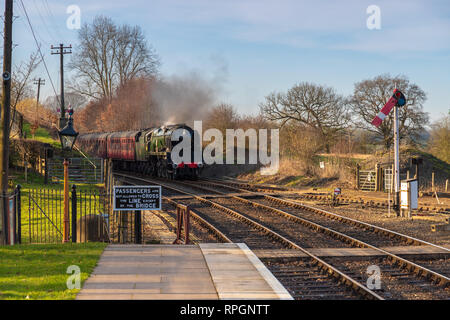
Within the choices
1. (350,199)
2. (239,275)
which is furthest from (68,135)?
(350,199)

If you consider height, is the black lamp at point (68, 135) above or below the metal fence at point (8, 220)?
above

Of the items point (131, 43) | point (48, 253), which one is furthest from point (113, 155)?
point (48, 253)

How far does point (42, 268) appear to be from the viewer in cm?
889

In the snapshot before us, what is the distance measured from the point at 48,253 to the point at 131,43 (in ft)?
175

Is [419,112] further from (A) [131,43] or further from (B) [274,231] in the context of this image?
(A) [131,43]

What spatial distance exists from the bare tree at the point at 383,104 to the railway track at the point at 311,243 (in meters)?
19.7

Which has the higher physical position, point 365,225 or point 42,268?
point 42,268

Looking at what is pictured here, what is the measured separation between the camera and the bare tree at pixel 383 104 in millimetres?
39647

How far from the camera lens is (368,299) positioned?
788 centimetres

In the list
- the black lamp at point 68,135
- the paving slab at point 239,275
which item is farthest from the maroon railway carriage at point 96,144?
the paving slab at point 239,275

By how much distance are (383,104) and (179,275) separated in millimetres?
35238

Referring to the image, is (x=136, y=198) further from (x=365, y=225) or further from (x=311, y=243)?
(x=365, y=225)

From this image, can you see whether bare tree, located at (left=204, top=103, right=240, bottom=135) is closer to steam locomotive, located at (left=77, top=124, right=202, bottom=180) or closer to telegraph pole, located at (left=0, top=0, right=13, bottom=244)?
steam locomotive, located at (left=77, top=124, right=202, bottom=180)

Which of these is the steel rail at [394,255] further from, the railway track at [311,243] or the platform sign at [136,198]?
the platform sign at [136,198]
